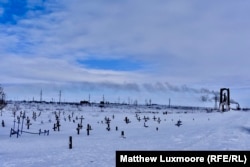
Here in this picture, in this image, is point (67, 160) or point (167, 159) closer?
point (167, 159)

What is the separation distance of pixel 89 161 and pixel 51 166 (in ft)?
7.03

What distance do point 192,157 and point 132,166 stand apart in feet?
5.25

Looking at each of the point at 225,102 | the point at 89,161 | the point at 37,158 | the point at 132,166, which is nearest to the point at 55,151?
the point at 37,158

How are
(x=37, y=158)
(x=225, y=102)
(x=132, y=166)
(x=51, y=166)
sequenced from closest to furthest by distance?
1. (x=132, y=166)
2. (x=51, y=166)
3. (x=37, y=158)
4. (x=225, y=102)

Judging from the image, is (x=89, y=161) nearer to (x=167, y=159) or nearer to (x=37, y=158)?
(x=37, y=158)

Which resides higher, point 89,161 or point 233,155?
point 233,155

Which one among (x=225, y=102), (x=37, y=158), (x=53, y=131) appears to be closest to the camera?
(x=37, y=158)

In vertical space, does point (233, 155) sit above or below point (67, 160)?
above

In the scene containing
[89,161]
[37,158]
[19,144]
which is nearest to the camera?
[89,161]

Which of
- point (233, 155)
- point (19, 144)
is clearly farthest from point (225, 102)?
point (233, 155)

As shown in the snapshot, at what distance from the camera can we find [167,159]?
11.1 meters

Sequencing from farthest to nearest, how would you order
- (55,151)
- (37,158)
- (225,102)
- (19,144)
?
(225,102)
(19,144)
(55,151)
(37,158)

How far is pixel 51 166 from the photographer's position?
2006cm

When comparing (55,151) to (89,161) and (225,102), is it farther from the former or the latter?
(225,102)
